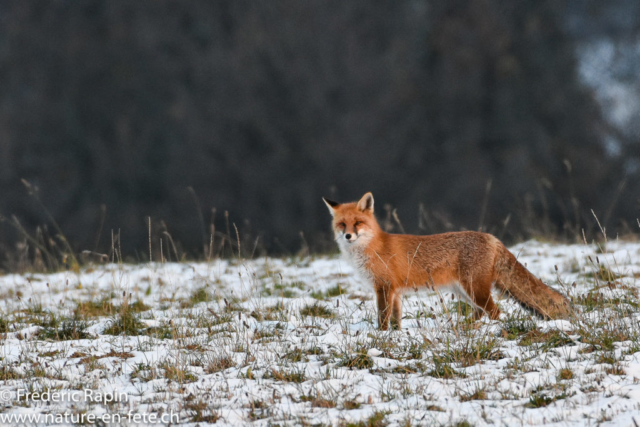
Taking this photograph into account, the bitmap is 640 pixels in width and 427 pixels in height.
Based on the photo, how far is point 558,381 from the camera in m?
4.02

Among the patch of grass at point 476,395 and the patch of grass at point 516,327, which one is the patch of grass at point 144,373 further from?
the patch of grass at point 516,327

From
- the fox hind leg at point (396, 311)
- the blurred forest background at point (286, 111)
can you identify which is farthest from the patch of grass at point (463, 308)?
the blurred forest background at point (286, 111)

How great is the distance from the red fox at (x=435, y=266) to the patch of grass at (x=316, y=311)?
577 mm

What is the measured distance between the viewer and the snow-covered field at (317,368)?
375 centimetres

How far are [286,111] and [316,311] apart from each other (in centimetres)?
2180

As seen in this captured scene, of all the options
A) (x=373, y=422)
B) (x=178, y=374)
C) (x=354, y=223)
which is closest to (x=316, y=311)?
(x=354, y=223)

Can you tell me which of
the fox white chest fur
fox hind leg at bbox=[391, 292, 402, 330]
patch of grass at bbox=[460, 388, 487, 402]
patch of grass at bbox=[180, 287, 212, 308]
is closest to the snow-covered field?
patch of grass at bbox=[460, 388, 487, 402]

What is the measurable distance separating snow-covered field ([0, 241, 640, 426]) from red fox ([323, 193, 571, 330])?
0.24 metres

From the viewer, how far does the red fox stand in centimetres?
574

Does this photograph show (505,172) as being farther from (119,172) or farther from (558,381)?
(558,381)

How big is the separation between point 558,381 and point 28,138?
93.4 feet

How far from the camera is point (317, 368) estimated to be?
457cm

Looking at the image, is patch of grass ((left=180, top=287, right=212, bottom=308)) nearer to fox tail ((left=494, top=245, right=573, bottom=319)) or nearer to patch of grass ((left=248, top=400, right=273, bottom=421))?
patch of grass ((left=248, top=400, right=273, bottom=421))

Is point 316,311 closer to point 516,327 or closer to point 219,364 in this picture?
point 219,364
